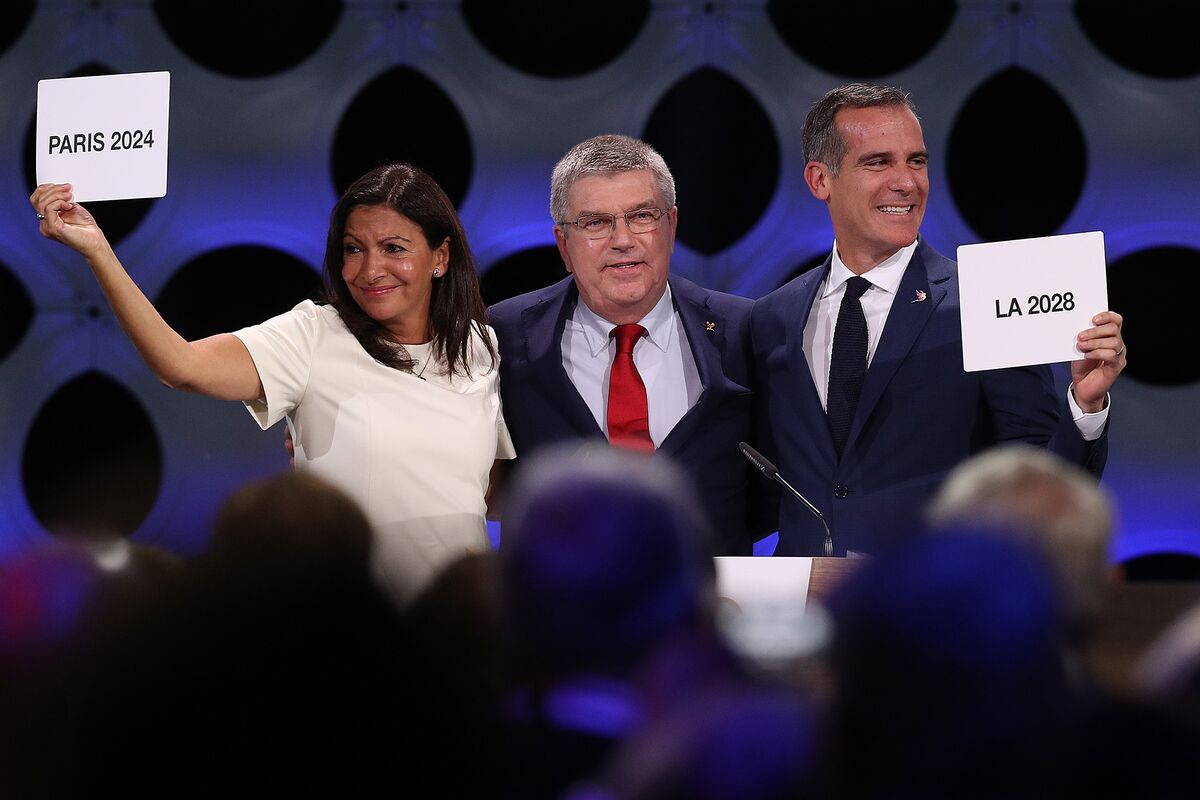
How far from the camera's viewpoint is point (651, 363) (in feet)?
9.29

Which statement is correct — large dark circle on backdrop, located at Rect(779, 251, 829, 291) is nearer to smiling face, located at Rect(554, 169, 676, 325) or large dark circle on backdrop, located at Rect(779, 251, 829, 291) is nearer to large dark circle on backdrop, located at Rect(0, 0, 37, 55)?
smiling face, located at Rect(554, 169, 676, 325)

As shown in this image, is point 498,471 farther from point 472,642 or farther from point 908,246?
point 472,642

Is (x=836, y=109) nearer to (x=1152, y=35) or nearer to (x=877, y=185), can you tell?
(x=877, y=185)

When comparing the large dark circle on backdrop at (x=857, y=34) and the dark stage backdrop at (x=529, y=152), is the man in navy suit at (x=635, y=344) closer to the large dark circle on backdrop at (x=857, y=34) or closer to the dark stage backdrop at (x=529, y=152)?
the dark stage backdrop at (x=529, y=152)

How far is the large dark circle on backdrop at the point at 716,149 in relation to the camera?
4.24m

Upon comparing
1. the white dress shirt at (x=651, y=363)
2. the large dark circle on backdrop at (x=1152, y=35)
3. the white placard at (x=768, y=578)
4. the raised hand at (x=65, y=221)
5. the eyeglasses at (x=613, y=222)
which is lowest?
the white placard at (x=768, y=578)

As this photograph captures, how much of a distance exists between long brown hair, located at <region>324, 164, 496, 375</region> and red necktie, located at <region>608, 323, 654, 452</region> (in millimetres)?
335

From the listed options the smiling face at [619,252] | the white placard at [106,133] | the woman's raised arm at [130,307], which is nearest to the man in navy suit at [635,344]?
the smiling face at [619,252]

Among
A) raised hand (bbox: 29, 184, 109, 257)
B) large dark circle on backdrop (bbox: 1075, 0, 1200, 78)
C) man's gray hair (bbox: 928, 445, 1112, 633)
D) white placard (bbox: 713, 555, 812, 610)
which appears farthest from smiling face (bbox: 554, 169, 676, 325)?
man's gray hair (bbox: 928, 445, 1112, 633)

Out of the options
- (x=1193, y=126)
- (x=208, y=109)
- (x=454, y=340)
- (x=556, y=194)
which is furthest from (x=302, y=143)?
(x=1193, y=126)

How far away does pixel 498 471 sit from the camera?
2742 mm

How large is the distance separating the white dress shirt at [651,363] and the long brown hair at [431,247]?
289 mm

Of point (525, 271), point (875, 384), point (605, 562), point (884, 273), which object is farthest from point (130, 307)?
point (525, 271)

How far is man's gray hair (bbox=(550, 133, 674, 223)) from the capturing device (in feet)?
9.42
